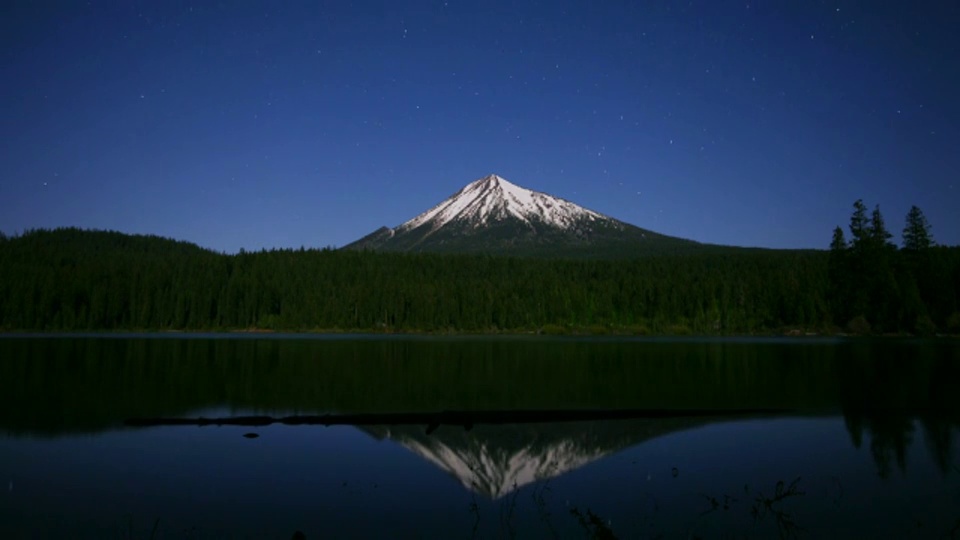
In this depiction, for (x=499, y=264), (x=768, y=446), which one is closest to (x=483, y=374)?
(x=768, y=446)

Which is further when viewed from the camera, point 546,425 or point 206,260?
point 206,260

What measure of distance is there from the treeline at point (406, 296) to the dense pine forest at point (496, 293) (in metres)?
0.29

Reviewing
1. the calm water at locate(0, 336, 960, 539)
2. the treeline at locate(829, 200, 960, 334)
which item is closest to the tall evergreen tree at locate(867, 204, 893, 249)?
the treeline at locate(829, 200, 960, 334)

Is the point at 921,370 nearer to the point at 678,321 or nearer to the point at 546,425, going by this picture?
the point at 546,425

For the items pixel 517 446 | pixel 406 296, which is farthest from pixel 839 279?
pixel 517 446

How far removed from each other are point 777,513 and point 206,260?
160 meters

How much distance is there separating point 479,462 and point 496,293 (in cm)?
12213

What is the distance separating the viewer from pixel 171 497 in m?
11.3

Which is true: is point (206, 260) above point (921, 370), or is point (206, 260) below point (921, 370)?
above

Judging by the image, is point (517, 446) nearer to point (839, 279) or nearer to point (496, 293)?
point (839, 279)

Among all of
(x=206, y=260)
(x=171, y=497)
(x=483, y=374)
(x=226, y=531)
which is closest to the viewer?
(x=226, y=531)

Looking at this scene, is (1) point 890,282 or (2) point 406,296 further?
(2) point 406,296

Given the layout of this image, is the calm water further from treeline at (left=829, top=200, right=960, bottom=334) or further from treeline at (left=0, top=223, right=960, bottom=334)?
treeline at (left=0, top=223, right=960, bottom=334)

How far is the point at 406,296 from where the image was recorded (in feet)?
447
